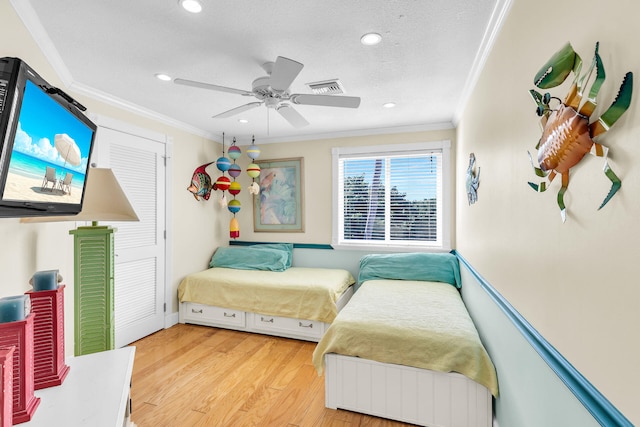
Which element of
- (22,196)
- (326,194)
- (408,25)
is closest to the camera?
(22,196)

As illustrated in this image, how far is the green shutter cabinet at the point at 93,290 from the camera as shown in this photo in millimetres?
1590

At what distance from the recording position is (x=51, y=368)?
4.09 ft

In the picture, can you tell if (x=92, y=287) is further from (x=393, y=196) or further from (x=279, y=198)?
(x=393, y=196)

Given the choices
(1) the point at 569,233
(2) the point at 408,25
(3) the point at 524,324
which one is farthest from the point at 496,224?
(2) the point at 408,25

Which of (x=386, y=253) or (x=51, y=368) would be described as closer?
(x=51, y=368)

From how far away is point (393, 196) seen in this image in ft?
13.3

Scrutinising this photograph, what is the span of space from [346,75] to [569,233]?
1965mm

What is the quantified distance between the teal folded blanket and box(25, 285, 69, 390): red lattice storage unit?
9.62 feet

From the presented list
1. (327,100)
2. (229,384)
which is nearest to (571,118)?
(327,100)

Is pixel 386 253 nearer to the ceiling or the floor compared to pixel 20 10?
nearer to the floor

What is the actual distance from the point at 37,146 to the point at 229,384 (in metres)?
2.16

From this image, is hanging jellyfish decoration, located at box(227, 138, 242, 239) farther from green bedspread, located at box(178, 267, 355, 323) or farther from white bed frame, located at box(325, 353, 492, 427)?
white bed frame, located at box(325, 353, 492, 427)

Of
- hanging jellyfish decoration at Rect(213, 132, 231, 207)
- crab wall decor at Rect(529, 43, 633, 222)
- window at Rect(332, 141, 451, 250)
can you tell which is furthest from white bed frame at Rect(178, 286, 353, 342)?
crab wall decor at Rect(529, 43, 633, 222)

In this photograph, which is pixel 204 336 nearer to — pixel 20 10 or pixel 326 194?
pixel 326 194
